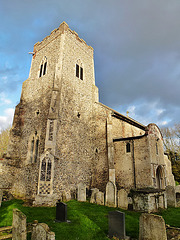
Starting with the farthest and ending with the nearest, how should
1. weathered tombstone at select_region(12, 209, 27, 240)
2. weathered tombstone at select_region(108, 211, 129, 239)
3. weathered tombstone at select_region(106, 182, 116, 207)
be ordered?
weathered tombstone at select_region(106, 182, 116, 207) < weathered tombstone at select_region(108, 211, 129, 239) < weathered tombstone at select_region(12, 209, 27, 240)

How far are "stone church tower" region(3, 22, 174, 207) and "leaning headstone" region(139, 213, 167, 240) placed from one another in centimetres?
674

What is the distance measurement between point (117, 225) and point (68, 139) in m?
8.52

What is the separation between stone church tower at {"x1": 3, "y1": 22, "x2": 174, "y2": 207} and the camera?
12.0 m

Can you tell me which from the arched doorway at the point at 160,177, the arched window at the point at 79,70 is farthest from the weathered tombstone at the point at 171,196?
the arched window at the point at 79,70

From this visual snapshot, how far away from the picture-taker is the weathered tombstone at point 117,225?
546cm

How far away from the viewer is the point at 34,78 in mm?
17188

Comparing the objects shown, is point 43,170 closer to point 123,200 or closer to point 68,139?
point 68,139

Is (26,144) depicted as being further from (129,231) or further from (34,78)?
(129,231)

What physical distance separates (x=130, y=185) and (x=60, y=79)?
10815 mm

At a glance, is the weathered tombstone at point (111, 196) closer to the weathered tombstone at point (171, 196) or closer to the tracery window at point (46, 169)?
the tracery window at point (46, 169)

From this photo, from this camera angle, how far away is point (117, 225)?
18.4 feet

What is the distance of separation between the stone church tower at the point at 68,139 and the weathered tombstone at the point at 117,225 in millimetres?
5541

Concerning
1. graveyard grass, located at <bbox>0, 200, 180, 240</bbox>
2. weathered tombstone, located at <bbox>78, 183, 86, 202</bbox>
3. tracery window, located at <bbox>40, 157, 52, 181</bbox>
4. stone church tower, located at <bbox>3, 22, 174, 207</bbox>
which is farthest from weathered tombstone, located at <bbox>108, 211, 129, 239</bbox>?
weathered tombstone, located at <bbox>78, 183, 86, 202</bbox>

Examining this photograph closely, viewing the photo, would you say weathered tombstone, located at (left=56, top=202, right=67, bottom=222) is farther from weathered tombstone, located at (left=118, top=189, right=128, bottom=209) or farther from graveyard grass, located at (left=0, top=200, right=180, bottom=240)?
weathered tombstone, located at (left=118, top=189, right=128, bottom=209)
